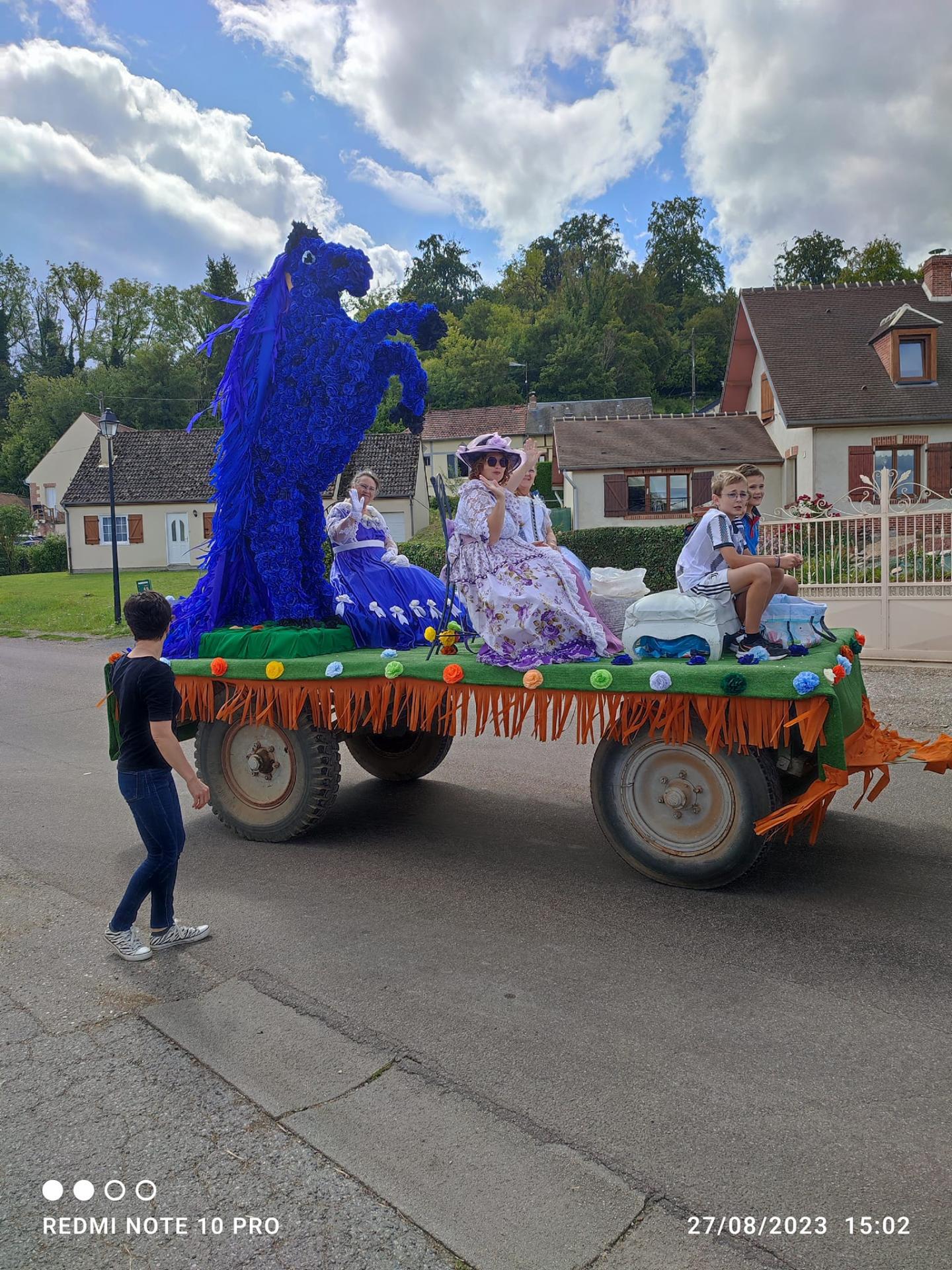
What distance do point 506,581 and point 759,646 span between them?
139 centimetres

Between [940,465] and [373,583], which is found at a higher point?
[940,465]

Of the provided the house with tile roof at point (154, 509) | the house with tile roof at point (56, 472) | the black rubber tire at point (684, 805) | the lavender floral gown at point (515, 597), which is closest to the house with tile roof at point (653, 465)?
the house with tile roof at point (154, 509)

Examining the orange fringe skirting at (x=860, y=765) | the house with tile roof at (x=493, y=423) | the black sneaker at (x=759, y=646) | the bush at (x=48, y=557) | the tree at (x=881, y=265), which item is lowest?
the orange fringe skirting at (x=860, y=765)

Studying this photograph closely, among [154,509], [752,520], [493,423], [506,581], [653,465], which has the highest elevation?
[493,423]

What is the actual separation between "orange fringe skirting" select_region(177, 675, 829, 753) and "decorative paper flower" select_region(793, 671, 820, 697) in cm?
7

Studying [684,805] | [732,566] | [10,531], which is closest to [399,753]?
[684,805]

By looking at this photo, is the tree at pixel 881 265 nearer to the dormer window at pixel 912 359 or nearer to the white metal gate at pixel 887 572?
the dormer window at pixel 912 359

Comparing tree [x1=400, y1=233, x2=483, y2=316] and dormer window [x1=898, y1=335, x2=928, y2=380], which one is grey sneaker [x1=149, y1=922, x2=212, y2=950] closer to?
dormer window [x1=898, y1=335, x2=928, y2=380]

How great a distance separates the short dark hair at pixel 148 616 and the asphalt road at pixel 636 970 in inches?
58.7

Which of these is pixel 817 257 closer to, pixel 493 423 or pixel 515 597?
pixel 493 423

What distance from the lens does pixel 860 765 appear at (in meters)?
4.43

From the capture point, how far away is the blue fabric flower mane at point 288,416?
6137 millimetres

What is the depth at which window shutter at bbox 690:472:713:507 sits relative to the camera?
30891 millimetres

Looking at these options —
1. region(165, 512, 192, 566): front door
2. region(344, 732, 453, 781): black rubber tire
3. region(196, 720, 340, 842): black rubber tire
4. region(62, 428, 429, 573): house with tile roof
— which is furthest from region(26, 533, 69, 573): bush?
region(196, 720, 340, 842): black rubber tire
